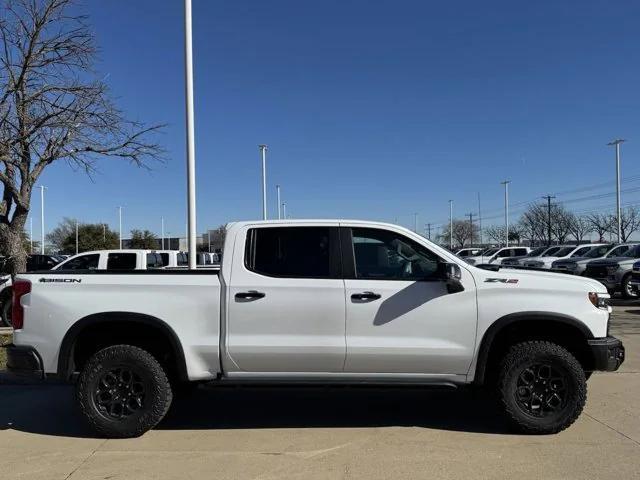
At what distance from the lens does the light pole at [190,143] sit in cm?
1120

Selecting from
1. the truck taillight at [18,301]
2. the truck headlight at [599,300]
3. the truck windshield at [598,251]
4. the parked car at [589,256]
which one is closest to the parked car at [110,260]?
the truck taillight at [18,301]

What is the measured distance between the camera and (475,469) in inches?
179

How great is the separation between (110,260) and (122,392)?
1044 centimetres

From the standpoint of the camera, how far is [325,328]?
527 cm

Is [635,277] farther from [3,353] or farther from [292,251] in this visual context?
[3,353]

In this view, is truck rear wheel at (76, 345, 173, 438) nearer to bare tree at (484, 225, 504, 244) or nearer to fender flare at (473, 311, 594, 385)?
fender flare at (473, 311, 594, 385)

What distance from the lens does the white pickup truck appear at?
5266 mm

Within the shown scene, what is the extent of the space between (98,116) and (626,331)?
34.9 ft

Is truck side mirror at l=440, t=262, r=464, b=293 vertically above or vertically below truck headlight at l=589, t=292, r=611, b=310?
above

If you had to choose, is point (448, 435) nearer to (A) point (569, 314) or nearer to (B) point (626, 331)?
(A) point (569, 314)

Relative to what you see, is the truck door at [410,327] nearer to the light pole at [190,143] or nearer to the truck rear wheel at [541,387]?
the truck rear wheel at [541,387]

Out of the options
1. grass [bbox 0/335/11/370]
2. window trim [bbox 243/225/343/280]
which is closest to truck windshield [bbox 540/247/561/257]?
grass [bbox 0/335/11/370]

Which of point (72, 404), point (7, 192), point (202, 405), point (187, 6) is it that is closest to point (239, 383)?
point (202, 405)

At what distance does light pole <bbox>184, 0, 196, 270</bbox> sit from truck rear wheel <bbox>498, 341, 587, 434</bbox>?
7131 millimetres
